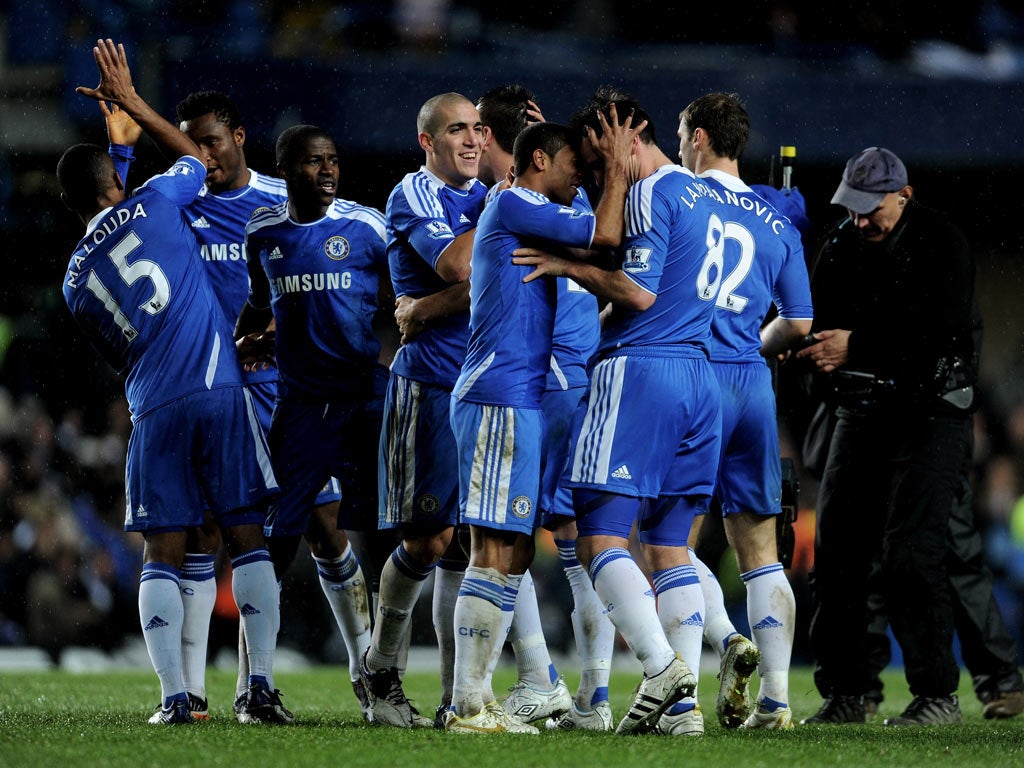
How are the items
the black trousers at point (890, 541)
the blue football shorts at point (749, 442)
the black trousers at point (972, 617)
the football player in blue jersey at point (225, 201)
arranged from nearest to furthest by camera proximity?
the blue football shorts at point (749, 442) → the black trousers at point (890, 541) → the football player in blue jersey at point (225, 201) → the black trousers at point (972, 617)

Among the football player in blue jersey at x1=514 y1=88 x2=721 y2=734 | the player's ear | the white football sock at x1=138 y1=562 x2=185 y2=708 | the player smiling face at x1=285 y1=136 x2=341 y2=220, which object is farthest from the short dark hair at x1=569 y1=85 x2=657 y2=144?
the white football sock at x1=138 y1=562 x2=185 y2=708

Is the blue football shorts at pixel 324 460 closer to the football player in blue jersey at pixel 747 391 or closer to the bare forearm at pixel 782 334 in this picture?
the football player in blue jersey at pixel 747 391

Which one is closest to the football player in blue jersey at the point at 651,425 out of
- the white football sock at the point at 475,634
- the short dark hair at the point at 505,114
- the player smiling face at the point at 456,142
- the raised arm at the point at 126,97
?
the white football sock at the point at 475,634

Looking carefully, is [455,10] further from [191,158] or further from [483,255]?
[483,255]

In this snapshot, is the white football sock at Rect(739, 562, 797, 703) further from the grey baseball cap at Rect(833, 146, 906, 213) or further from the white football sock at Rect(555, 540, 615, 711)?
the grey baseball cap at Rect(833, 146, 906, 213)

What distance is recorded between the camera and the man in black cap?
6270 mm

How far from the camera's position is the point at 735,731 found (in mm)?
5359

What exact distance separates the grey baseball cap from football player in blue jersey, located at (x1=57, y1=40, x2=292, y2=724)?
2.84 m

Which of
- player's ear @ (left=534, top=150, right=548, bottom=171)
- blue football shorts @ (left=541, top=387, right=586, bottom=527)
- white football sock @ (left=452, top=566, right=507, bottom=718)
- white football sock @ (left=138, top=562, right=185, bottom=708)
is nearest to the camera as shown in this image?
white football sock @ (left=452, top=566, right=507, bottom=718)

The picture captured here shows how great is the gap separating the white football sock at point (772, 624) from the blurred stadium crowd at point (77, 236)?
6065 millimetres

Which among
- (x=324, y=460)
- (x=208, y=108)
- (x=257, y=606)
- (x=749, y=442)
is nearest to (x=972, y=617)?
(x=749, y=442)

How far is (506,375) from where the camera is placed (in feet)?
16.7

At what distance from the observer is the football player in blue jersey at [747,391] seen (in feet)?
18.3

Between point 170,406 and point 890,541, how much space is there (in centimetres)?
318
